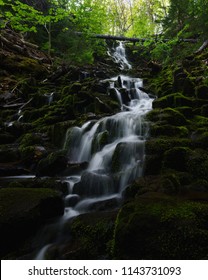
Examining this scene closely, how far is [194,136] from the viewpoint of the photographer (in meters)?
7.75

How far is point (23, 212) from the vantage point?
179 inches

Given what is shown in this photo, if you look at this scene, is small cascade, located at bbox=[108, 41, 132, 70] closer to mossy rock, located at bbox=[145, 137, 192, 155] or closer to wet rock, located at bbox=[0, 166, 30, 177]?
mossy rock, located at bbox=[145, 137, 192, 155]

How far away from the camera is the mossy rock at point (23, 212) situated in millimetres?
4324

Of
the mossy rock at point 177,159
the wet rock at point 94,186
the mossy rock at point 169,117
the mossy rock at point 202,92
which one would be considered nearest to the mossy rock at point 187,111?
the mossy rock at point 169,117

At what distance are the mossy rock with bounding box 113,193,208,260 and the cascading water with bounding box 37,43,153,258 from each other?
1.64 meters

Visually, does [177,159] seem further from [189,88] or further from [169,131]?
[189,88]

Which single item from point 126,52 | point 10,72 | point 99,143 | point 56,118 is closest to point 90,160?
point 99,143

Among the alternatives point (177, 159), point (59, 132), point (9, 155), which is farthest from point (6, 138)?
point (177, 159)

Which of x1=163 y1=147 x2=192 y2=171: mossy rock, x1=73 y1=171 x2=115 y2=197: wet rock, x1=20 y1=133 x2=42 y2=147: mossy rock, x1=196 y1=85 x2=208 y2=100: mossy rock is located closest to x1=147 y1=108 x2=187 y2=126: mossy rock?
x1=196 y1=85 x2=208 y2=100: mossy rock

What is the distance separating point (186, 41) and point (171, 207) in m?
18.1

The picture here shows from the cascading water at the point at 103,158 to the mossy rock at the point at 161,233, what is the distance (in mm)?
1642

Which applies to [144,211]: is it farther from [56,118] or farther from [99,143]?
[56,118]

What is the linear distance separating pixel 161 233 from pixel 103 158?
4478mm

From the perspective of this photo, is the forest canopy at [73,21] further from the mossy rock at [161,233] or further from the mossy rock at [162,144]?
the mossy rock at [161,233]
